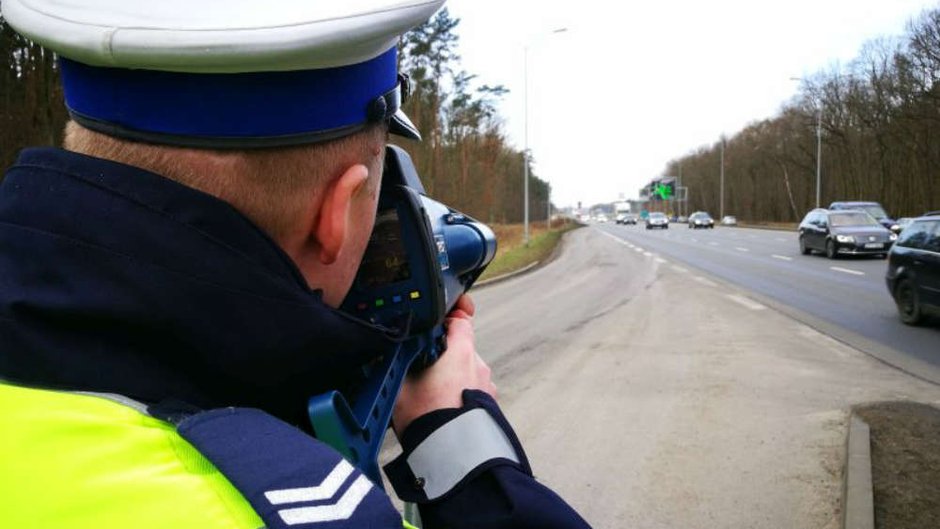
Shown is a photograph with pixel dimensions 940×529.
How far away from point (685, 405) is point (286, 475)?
610 cm

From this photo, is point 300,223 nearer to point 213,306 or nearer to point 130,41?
point 213,306

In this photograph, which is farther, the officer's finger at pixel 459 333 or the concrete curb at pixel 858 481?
the concrete curb at pixel 858 481

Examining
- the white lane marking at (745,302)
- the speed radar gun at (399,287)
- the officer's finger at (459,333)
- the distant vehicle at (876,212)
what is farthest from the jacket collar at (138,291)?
the distant vehicle at (876,212)

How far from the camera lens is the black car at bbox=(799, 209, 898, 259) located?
22.5 meters

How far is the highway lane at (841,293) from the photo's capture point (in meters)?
8.86

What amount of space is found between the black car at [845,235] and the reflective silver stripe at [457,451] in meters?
24.9

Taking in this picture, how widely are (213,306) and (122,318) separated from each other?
88mm

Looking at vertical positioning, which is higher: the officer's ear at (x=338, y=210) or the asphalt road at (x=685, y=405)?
the officer's ear at (x=338, y=210)

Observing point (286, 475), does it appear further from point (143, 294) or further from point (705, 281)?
point (705, 281)

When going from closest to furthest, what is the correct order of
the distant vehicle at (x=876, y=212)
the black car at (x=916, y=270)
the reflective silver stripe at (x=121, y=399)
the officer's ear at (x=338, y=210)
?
the reflective silver stripe at (x=121, y=399), the officer's ear at (x=338, y=210), the black car at (x=916, y=270), the distant vehicle at (x=876, y=212)

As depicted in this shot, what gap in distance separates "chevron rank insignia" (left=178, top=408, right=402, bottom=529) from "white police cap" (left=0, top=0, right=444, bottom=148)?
32cm

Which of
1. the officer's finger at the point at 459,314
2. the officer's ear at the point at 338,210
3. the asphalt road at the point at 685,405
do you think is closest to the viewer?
the officer's ear at the point at 338,210

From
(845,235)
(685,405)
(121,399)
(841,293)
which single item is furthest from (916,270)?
(845,235)

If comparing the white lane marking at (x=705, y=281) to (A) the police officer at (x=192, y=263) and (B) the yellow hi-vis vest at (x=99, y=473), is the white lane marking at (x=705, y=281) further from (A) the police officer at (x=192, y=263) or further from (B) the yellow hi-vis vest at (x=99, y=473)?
(B) the yellow hi-vis vest at (x=99, y=473)
